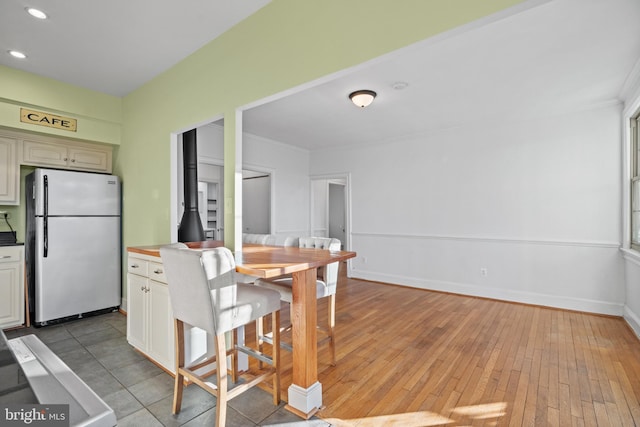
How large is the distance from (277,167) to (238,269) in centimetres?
429

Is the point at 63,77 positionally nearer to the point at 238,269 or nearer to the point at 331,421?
the point at 238,269

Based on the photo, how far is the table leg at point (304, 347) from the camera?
1888mm

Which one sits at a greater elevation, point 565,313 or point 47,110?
point 47,110

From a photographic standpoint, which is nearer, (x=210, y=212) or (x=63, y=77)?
(x=63, y=77)

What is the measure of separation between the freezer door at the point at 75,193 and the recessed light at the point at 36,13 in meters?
1.68

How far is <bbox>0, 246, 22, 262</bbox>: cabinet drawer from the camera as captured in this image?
10.5 feet

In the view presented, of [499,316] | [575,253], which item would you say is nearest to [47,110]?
[499,316]

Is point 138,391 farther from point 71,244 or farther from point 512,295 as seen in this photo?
point 512,295

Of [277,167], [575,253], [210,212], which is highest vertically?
[277,167]

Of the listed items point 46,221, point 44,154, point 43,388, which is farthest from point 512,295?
point 44,154

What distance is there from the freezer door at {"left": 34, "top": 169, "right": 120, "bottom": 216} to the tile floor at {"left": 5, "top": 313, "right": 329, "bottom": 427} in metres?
1.38

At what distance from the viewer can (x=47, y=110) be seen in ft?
11.0

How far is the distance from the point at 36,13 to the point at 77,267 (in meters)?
2.60

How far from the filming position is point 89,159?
3.89 metres
